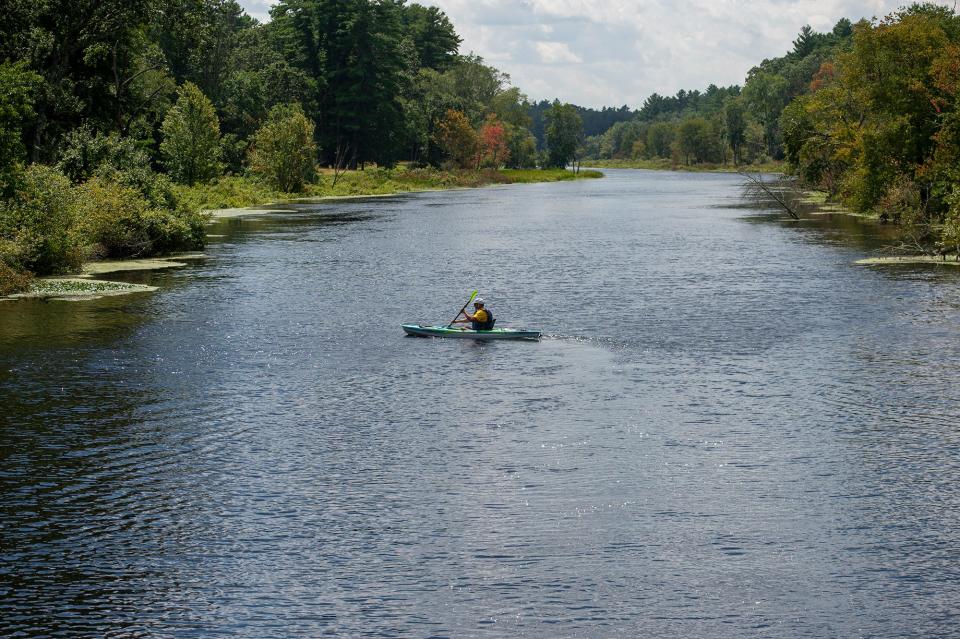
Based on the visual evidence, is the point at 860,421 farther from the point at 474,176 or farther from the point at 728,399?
the point at 474,176

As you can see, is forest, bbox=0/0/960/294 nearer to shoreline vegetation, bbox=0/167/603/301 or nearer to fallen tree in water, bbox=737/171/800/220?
shoreline vegetation, bbox=0/167/603/301

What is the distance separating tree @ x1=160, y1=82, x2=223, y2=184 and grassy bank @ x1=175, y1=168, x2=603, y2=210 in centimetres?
184

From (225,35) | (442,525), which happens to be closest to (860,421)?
(442,525)

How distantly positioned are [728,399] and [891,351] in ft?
27.8

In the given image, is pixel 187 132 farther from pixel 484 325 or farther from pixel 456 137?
pixel 456 137

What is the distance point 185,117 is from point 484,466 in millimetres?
85574

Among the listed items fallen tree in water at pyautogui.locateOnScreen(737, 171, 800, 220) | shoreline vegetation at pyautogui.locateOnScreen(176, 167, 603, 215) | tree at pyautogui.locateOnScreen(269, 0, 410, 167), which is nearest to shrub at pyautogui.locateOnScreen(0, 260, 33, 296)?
shoreline vegetation at pyautogui.locateOnScreen(176, 167, 603, 215)

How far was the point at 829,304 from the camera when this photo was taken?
43188 mm

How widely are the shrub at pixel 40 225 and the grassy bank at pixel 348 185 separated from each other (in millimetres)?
16194

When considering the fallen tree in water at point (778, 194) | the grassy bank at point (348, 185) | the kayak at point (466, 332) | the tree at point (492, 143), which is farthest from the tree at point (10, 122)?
the tree at point (492, 143)

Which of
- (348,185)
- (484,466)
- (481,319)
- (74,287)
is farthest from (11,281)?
(348,185)

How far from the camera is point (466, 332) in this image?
36.7 m

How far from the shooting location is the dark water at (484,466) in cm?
1627

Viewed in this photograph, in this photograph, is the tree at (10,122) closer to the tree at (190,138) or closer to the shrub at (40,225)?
the shrub at (40,225)
